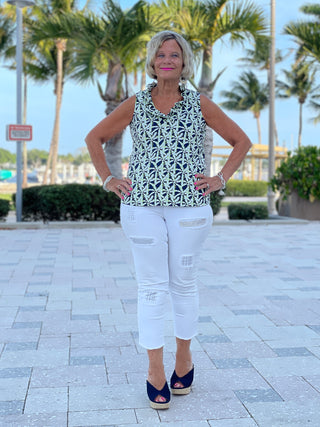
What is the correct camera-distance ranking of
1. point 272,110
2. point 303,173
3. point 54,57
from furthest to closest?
point 54,57, point 272,110, point 303,173

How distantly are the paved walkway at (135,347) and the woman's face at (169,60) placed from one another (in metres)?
1.59

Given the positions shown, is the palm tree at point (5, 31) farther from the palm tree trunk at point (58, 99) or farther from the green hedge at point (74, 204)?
the green hedge at point (74, 204)

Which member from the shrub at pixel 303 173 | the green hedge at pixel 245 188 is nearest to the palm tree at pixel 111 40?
the shrub at pixel 303 173

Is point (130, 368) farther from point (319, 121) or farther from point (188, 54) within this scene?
point (319, 121)

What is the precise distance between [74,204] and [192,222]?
31.8 feet

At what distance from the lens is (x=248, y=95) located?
5338cm

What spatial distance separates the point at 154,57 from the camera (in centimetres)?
285

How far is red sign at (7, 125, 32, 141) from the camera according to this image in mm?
12195

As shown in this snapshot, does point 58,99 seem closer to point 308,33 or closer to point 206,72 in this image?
point 308,33

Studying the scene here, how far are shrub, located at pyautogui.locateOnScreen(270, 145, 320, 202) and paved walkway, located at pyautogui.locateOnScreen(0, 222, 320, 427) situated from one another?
6.30m

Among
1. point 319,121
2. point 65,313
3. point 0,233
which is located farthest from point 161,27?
point 319,121

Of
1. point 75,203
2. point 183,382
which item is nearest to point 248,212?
point 75,203

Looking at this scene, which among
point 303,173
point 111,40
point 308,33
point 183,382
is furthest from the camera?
point 308,33

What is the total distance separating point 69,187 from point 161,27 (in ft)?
14.4
